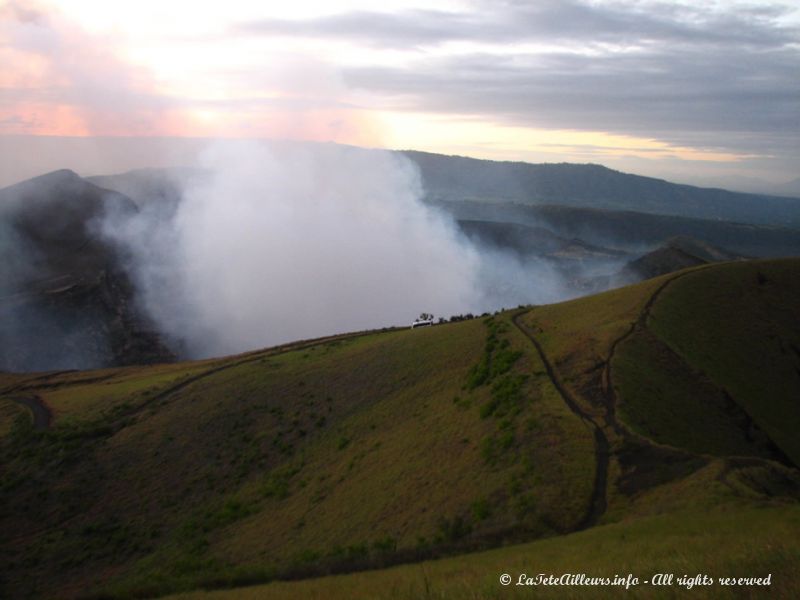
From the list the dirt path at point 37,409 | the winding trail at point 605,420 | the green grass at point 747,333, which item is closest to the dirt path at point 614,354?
the winding trail at point 605,420

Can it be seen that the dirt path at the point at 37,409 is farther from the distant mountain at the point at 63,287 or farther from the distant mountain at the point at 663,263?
the distant mountain at the point at 663,263

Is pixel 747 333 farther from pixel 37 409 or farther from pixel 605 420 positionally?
pixel 37 409

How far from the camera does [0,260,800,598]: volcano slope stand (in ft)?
62.2

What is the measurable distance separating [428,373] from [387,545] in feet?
49.9

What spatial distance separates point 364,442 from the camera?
32.0 m

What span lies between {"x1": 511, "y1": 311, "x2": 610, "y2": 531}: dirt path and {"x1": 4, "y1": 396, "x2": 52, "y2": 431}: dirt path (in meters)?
31.1

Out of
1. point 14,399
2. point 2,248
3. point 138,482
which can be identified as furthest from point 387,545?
point 2,248

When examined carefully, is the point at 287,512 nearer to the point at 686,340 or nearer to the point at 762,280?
the point at 686,340

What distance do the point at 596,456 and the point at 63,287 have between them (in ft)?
274

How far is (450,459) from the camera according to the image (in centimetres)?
2658

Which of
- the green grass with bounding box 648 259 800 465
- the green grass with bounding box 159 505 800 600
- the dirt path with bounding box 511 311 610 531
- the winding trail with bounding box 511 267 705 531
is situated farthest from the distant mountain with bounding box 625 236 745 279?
the green grass with bounding box 159 505 800 600

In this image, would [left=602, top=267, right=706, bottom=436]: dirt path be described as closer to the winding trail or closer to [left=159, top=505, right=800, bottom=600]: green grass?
the winding trail

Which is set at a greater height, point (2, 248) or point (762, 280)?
point (762, 280)

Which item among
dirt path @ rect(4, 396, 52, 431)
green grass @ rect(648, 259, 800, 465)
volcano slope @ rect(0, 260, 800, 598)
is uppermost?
green grass @ rect(648, 259, 800, 465)
